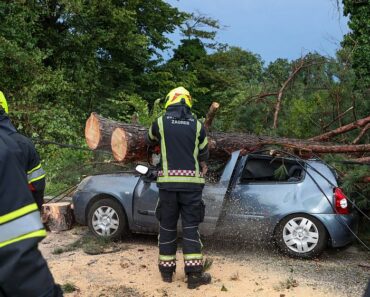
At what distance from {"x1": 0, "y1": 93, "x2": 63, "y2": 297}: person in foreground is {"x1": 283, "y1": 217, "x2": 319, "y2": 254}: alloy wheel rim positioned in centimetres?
461

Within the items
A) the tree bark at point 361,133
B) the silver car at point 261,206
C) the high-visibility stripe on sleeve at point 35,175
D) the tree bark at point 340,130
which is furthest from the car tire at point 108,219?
the tree bark at point 361,133

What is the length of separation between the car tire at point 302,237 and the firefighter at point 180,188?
4.24 ft

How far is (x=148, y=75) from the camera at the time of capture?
85.0ft

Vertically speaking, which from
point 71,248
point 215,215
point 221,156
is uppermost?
point 221,156

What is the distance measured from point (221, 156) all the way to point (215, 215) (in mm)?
870

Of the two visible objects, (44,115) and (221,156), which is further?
(44,115)

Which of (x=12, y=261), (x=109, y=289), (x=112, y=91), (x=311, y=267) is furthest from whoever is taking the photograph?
(x=112, y=91)

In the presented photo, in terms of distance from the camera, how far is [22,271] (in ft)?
5.60

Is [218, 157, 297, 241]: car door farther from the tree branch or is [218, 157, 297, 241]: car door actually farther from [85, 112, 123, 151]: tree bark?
the tree branch

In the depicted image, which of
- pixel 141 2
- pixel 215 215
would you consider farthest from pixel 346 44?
pixel 141 2

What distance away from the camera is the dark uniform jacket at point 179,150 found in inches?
203

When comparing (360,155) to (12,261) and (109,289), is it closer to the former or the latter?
(109,289)

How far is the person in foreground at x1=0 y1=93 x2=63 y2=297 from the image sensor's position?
170 cm

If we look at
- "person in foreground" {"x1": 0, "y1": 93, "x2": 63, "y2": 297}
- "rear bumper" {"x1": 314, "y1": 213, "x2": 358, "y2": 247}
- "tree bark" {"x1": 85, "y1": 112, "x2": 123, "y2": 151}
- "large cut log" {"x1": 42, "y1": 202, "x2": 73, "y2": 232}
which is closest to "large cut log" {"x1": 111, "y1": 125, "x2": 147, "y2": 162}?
"tree bark" {"x1": 85, "y1": 112, "x2": 123, "y2": 151}
